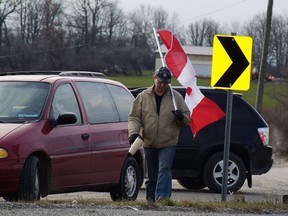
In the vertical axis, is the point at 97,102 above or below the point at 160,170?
above

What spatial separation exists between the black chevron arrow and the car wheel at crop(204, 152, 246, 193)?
3.61 meters

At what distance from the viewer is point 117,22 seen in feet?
278

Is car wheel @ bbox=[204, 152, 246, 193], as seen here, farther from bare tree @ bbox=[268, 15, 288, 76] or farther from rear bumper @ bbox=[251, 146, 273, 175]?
bare tree @ bbox=[268, 15, 288, 76]

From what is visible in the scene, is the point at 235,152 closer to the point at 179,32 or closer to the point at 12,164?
the point at 12,164

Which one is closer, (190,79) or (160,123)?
(160,123)

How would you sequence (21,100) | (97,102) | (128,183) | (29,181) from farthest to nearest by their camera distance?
(128,183)
(97,102)
(21,100)
(29,181)

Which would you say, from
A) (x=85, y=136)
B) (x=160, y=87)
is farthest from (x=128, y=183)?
(x=160, y=87)

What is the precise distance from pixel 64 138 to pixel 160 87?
1380mm

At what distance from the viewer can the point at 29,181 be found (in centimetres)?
971

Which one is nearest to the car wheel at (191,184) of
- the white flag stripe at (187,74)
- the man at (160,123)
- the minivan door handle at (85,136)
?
the white flag stripe at (187,74)

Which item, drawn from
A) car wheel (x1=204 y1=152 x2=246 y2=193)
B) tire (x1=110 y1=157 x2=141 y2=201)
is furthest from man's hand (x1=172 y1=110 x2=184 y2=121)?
car wheel (x1=204 y1=152 x2=246 y2=193)

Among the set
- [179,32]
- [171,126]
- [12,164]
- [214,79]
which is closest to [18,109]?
[12,164]

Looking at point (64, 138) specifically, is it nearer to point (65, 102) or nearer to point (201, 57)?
point (65, 102)

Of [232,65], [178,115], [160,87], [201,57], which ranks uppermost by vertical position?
[232,65]
